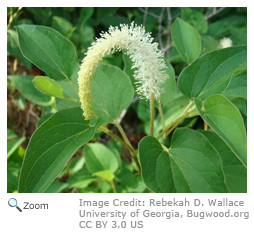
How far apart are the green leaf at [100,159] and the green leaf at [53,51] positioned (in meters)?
0.56

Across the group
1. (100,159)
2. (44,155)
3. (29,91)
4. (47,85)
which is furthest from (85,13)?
(44,155)

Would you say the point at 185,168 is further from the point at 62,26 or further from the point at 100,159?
the point at 62,26

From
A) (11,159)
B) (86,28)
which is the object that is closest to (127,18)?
(86,28)

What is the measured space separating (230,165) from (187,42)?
0.41 m

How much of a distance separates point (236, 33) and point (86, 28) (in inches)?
31.2

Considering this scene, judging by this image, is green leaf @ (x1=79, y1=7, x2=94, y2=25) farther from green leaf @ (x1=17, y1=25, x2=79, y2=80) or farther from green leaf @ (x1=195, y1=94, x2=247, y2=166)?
green leaf @ (x1=195, y1=94, x2=247, y2=166)

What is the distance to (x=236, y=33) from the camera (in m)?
1.57

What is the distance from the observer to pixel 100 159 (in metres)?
1.43

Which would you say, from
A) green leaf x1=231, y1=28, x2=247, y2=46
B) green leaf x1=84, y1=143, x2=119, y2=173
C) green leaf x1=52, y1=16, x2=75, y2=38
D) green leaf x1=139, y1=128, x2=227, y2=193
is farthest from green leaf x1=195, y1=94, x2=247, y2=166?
green leaf x1=52, y1=16, x2=75, y2=38

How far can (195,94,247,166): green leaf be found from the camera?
70 cm

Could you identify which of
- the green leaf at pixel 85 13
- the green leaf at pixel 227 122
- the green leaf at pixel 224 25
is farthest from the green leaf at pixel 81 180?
the green leaf at pixel 224 25

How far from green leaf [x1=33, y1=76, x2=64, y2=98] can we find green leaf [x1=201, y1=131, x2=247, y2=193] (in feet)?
1.56

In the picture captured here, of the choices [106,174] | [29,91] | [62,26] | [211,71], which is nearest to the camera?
[211,71]
